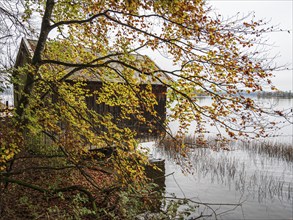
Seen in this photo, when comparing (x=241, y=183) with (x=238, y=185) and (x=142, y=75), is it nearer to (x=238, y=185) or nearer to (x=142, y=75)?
(x=238, y=185)

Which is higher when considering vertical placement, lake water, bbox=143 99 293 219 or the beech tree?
the beech tree

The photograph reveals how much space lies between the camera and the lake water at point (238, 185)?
11.6m

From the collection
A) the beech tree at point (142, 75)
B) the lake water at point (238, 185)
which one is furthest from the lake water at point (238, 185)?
the beech tree at point (142, 75)

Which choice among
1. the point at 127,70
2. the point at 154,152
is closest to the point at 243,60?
the point at 127,70

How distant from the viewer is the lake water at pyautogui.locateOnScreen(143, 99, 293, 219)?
37.9 feet

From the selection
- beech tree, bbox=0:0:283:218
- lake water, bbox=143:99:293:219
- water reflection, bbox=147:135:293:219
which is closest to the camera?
beech tree, bbox=0:0:283:218

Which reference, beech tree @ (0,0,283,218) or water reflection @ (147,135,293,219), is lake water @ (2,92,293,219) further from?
beech tree @ (0,0,283,218)

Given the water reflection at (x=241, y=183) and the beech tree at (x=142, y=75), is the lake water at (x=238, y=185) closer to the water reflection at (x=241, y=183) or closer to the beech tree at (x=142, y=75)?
the water reflection at (x=241, y=183)

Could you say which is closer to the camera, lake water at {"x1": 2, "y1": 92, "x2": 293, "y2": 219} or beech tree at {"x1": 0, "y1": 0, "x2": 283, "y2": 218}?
beech tree at {"x1": 0, "y1": 0, "x2": 283, "y2": 218}

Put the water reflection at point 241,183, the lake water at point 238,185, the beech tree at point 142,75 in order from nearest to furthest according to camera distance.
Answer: the beech tree at point 142,75, the lake water at point 238,185, the water reflection at point 241,183

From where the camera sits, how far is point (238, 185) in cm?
1445

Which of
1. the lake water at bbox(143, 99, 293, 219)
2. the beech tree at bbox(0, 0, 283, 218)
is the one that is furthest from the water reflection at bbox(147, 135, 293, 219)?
the beech tree at bbox(0, 0, 283, 218)

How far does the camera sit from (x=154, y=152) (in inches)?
851

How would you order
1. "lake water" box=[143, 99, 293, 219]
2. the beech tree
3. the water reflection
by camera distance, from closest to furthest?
1. the beech tree
2. "lake water" box=[143, 99, 293, 219]
3. the water reflection
